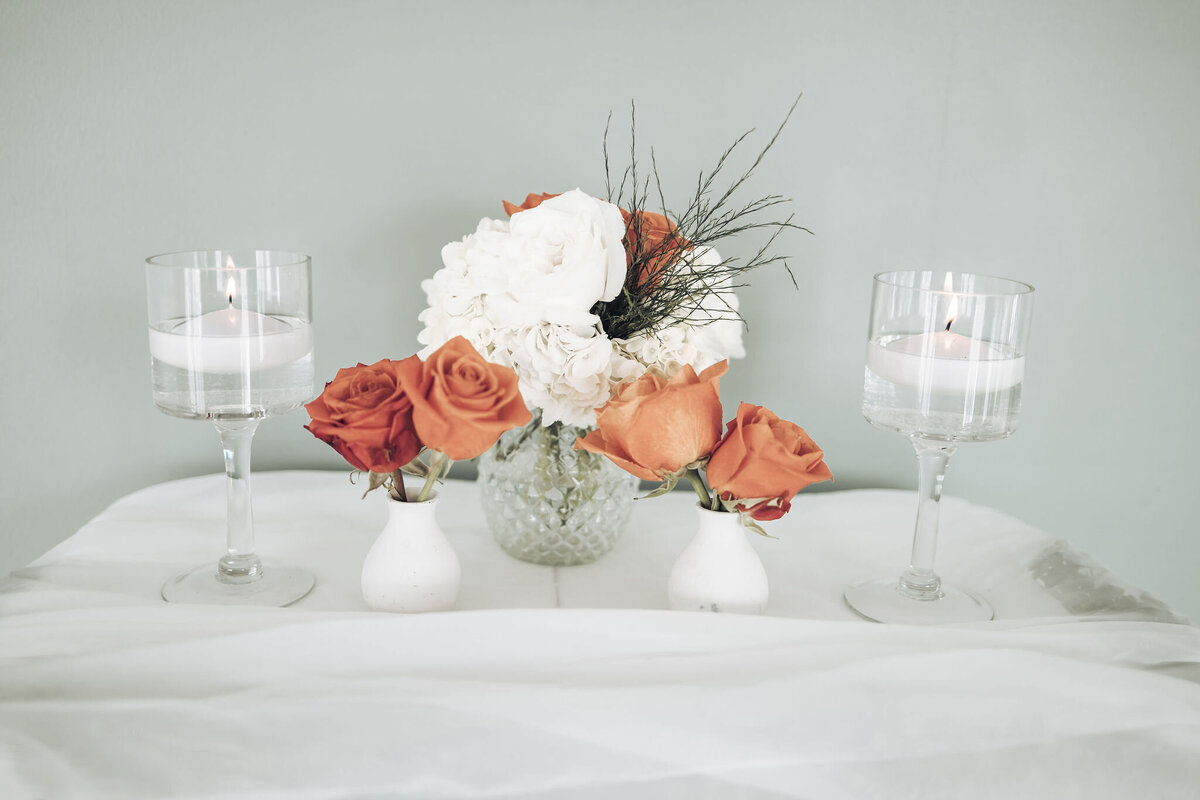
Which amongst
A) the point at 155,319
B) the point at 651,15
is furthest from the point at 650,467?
the point at 651,15

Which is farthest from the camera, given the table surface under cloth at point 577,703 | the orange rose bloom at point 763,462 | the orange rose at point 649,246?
the orange rose at point 649,246

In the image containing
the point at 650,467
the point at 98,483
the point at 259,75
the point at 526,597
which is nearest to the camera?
the point at 650,467

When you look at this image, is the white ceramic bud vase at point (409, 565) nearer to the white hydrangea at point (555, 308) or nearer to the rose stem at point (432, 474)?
the rose stem at point (432, 474)

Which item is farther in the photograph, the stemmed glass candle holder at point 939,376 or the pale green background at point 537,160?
the pale green background at point 537,160

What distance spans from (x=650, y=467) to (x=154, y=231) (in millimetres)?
689

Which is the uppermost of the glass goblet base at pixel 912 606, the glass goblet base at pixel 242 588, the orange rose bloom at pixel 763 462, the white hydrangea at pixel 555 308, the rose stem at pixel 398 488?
the white hydrangea at pixel 555 308

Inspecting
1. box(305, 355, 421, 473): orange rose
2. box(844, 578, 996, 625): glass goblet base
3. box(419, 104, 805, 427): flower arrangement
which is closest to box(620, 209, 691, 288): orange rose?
box(419, 104, 805, 427): flower arrangement

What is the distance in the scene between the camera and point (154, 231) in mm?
1006

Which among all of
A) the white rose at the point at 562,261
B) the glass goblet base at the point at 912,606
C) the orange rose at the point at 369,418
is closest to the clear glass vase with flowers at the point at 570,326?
the white rose at the point at 562,261

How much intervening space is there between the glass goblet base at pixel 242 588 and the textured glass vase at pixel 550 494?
0.62 ft

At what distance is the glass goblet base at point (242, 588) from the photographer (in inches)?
30.2

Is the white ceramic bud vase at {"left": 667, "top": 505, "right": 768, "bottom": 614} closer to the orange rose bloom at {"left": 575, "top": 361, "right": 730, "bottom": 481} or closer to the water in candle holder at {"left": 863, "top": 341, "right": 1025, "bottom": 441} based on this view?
the orange rose bloom at {"left": 575, "top": 361, "right": 730, "bottom": 481}

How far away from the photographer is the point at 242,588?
79cm

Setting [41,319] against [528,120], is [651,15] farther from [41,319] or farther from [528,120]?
[41,319]
